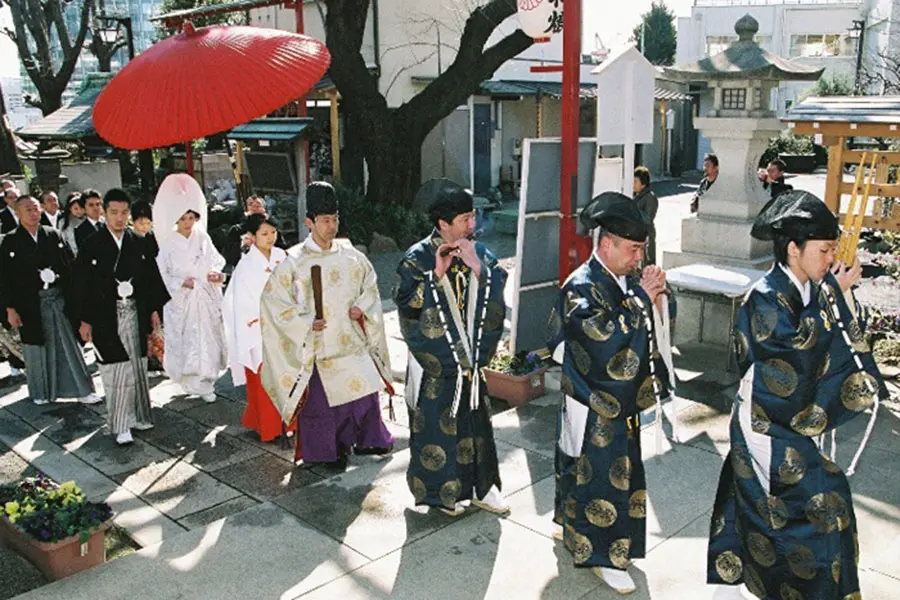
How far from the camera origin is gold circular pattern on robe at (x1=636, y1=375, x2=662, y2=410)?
12.5 ft

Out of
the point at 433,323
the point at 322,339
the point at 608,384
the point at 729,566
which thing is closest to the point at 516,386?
the point at 322,339

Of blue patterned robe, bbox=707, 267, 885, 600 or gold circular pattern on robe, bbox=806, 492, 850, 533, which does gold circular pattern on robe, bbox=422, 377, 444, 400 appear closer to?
blue patterned robe, bbox=707, 267, 885, 600

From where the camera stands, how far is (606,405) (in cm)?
374

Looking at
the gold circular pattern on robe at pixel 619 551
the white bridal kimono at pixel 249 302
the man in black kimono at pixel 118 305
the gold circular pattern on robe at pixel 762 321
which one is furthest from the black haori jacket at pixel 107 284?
the gold circular pattern on robe at pixel 762 321

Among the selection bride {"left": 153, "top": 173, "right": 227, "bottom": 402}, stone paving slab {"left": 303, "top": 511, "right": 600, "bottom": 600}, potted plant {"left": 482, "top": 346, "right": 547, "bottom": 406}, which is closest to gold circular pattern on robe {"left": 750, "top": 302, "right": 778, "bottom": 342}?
stone paving slab {"left": 303, "top": 511, "right": 600, "bottom": 600}

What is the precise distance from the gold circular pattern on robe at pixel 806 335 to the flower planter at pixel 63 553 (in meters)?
3.52

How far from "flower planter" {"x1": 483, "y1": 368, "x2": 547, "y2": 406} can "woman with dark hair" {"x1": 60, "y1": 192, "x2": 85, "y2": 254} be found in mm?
4848

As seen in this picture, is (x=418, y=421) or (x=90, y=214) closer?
(x=418, y=421)

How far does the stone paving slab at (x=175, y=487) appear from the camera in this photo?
5242 millimetres

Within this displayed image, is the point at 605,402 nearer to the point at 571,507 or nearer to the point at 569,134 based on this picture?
the point at 571,507

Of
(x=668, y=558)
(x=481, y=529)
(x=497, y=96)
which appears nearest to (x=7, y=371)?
(x=481, y=529)

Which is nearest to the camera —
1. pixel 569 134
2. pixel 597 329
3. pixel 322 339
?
pixel 597 329

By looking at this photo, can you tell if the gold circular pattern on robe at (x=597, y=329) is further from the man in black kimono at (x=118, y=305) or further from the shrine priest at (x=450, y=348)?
the man in black kimono at (x=118, y=305)

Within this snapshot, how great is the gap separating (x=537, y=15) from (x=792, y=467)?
4676mm
